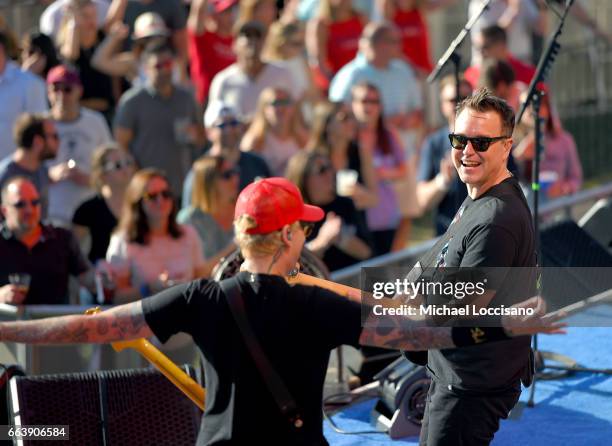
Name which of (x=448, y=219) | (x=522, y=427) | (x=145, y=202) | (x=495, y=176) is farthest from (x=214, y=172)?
(x=495, y=176)

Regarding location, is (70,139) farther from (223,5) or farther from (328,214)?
(223,5)

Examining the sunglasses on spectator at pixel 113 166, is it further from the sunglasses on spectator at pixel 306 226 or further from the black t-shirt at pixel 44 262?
the sunglasses on spectator at pixel 306 226

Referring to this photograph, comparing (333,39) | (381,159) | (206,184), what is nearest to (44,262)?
(206,184)

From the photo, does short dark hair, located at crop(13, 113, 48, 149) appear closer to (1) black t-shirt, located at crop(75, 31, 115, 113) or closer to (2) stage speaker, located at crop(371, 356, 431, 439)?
(1) black t-shirt, located at crop(75, 31, 115, 113)

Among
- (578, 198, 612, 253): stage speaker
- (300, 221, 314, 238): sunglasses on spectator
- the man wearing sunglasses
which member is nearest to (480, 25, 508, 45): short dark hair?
→ (578, 198, 612, 253): stage speaker

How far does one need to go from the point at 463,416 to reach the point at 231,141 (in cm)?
527

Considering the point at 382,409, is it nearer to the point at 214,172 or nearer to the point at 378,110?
the point at 214,172

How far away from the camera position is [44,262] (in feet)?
26.8

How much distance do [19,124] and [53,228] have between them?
1194mm

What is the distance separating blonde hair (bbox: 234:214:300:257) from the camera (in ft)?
14.0

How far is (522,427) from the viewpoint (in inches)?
278

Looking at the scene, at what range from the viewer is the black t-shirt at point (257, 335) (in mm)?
4156

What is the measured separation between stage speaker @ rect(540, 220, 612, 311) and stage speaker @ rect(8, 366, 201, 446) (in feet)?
10.1

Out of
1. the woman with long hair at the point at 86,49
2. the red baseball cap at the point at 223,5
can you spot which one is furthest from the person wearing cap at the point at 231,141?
the red baseball cap at the point at 223,5
